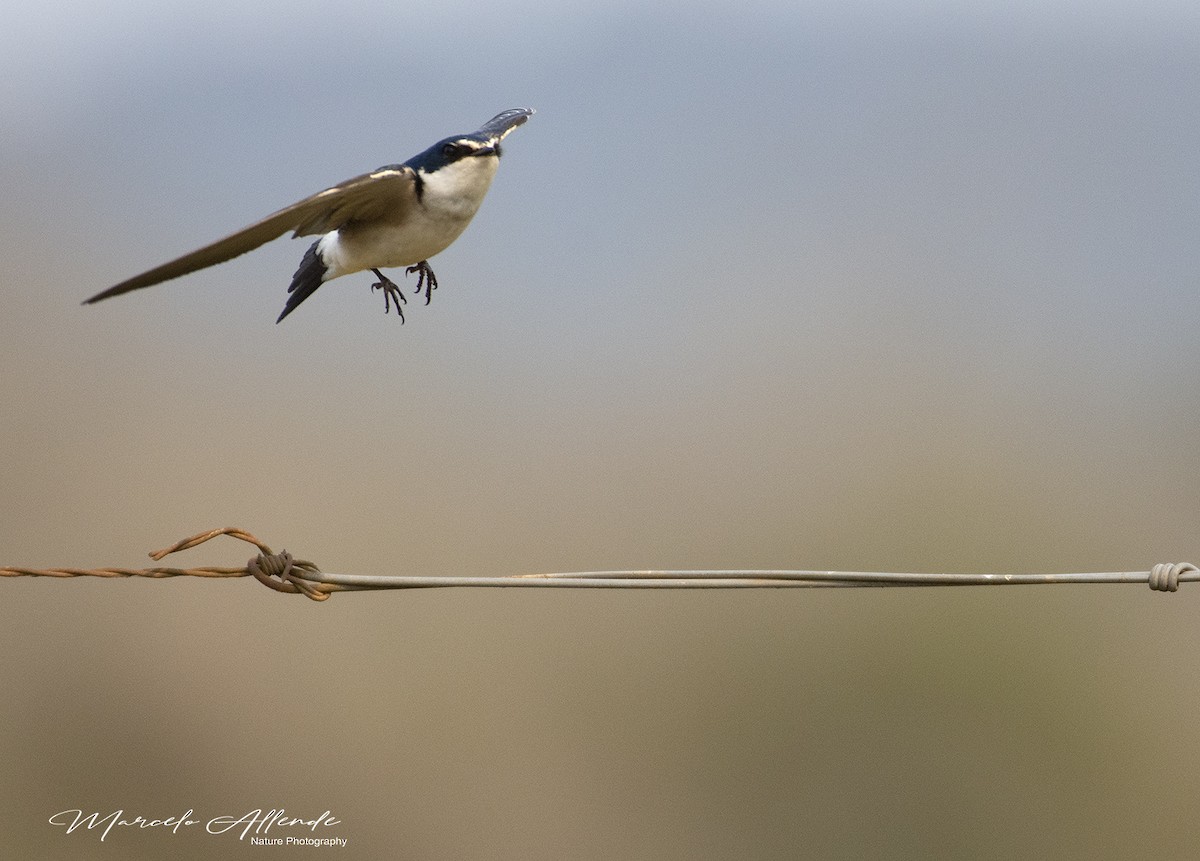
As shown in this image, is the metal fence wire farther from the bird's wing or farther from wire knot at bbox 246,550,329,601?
the bird's wing

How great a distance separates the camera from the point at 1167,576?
2.00 metres

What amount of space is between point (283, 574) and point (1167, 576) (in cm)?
132

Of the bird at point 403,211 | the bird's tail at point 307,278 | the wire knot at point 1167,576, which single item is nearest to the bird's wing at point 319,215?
the bird at point 403,211

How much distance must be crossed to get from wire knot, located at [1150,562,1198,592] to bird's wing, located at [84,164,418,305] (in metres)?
→ 1.58

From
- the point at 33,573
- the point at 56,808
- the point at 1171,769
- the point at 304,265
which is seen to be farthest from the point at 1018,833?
the point at 33,573

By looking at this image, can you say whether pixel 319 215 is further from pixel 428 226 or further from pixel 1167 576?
pixel 1167 576

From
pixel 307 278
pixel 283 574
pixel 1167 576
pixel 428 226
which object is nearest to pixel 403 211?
pixel 428 226

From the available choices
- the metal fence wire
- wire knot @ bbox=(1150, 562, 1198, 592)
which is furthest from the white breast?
wire knot @ bbox=(1150, 562, 1198, 592)

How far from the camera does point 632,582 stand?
6.68 feet

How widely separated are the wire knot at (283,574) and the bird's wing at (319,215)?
467mm

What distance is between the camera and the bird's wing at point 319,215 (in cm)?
229

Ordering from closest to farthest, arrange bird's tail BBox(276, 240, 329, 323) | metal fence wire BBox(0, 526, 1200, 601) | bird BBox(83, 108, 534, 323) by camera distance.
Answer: metal fence wire BBox(0, 526, 1200, 601), bird BBox(83, 108, 534, 323), bird's tail BBox(276, 240, 329, 323)

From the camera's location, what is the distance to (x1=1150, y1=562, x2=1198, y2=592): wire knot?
1989 mm

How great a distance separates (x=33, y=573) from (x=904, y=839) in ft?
34.7
